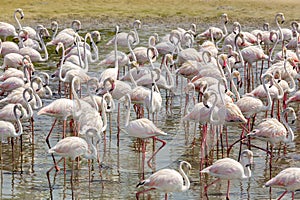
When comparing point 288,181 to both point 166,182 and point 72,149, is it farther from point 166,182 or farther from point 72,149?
point 72,149

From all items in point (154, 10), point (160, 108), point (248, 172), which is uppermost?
point (154, 10)

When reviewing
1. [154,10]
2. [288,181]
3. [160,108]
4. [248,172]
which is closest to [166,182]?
[248,172]

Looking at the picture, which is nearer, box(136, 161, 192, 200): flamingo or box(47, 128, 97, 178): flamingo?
box(136, 161, 192, 200): flamingo

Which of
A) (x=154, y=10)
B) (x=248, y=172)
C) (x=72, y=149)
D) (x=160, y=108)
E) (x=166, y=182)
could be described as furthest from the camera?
(x=154, y=10)


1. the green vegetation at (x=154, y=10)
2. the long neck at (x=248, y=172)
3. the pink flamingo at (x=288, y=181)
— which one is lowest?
the long neck at (x=248, y=172)

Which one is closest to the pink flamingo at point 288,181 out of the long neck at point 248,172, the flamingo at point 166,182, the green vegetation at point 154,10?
the long neck at point 248,172

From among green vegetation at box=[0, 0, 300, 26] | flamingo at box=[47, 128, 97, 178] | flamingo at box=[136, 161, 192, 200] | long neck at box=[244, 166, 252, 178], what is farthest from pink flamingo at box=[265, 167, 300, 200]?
green vegetation at box=[0, 0, 300, 26]

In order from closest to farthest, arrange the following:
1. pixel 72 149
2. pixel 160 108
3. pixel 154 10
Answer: pixel 72 149, pixel 160 108, pixel 154 10

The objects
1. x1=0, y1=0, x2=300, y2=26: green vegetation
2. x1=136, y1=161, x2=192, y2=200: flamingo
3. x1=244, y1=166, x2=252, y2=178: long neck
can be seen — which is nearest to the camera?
x1=136, y1=161, x2=192, y2=200: flamingo

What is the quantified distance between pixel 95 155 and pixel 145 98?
2.11m

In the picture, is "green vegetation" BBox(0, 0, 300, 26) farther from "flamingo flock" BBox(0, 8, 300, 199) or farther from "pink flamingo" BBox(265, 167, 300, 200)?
"pink flamingo" BBox(265, 167, 300, 200)

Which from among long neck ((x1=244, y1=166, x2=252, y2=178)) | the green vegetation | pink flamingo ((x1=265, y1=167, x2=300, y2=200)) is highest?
the green vegetation

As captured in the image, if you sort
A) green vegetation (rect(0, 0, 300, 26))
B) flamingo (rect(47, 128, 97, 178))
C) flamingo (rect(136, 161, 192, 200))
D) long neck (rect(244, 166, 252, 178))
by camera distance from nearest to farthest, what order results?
flamingo (rect(136, 161, 192, 200))
long neck (rect(244, 166, 252, 178))
flamingo (rect(47, 128, 97, 178))
green vegetation (rect(0, 0, 300, 26))

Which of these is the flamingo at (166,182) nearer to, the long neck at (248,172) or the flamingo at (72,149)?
→ the long neck at (248,172)
